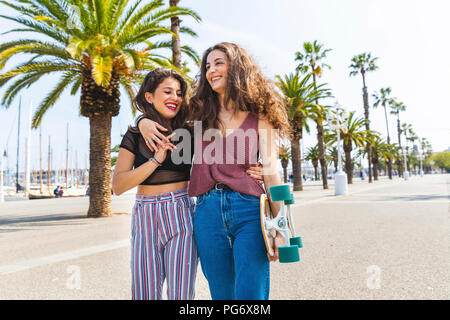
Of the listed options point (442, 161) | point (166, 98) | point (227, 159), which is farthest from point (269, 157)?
point (442, 161)

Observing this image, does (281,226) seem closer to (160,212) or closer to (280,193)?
(280,193)

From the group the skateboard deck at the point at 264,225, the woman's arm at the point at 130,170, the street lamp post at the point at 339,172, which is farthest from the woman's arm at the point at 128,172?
the street lamp post at the point at 339,172

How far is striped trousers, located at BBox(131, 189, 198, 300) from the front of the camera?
1.83 m

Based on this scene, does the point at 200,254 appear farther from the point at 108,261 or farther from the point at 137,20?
the point at 137,20

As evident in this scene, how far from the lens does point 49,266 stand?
4.75 m

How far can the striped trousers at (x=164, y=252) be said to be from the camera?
72.0 inches

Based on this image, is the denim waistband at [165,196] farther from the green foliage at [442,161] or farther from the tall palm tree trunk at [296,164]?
the green foliage at [442,161]

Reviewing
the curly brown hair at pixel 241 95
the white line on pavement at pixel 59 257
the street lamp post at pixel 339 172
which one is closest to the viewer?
the curly brown hair at pixel 241 95

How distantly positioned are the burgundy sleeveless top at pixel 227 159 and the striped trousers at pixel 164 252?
0.18m

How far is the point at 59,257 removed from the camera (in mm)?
5270

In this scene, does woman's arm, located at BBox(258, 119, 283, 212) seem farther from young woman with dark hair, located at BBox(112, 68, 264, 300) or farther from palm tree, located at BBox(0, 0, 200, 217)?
palm tree, located at BBox(0, 0, 200, 217)
